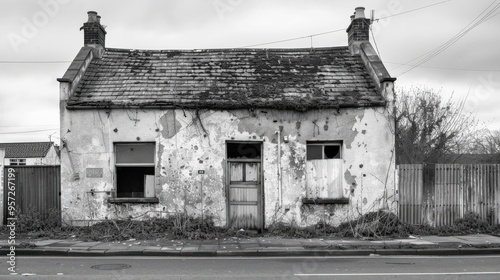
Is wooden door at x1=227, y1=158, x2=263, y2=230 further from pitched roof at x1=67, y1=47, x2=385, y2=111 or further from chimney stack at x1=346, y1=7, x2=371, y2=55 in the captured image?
chimney stack at x1=346, y1=7, x2=371, y2=55

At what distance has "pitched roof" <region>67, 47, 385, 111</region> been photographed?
14.8 metres

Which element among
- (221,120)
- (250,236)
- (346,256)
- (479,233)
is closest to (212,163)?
(221,120)

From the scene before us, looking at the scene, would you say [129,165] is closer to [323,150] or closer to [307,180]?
[307,180]

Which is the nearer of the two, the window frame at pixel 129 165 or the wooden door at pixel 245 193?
the window frame at pixel 129 165

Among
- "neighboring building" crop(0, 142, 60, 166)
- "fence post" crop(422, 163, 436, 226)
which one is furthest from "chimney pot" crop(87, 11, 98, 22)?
"neighboring building" crop(0, 142, 60, 166)

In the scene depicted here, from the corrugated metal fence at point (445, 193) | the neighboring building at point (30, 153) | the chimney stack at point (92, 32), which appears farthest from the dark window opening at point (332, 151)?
the neighboring building at point (30, 153)

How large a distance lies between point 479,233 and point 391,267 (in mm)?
6266

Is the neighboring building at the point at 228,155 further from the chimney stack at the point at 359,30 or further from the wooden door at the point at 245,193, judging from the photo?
the chimney stack at the point at 359,30

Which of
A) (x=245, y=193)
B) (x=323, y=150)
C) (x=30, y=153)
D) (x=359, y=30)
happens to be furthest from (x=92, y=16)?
(x=30, y=153)

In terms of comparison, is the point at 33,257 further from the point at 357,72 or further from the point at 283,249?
the point at 357,72

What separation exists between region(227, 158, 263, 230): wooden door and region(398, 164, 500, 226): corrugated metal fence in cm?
456

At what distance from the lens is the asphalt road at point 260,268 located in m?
8.89

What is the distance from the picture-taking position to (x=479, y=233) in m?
14.6

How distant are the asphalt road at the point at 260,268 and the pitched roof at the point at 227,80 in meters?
5.32
